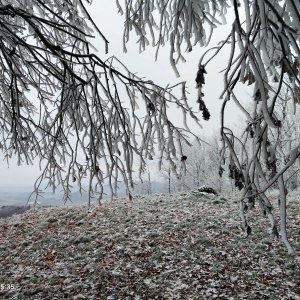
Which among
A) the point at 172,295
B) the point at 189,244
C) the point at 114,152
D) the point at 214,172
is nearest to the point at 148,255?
the point at 189,244

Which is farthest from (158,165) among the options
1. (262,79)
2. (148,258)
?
(148,258)

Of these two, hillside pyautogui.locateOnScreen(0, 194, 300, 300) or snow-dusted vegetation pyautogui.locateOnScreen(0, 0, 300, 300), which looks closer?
snow-dusted vegetation pyautogui.locateOnScreen(0, 0, 300, 300)

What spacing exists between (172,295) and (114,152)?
4255 millimetres

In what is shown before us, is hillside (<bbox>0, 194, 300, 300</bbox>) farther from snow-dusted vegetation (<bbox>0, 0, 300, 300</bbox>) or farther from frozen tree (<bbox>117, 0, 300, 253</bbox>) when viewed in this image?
frozen tree (<bbox>117, 0, 300, 253</bbox>)

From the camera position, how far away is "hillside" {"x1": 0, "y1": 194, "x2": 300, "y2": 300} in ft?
19.4

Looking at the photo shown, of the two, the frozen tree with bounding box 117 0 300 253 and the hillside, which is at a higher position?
the frozen tree with bounding box 117 0 300 253

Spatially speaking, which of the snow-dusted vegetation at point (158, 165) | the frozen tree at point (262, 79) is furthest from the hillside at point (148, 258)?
the frozen tree at point (262, 79)

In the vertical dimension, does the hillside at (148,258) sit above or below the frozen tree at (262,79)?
below

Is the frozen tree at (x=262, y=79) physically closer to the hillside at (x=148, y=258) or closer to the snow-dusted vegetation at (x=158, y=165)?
the snow-dusted vegetation at (x=158, y=165)

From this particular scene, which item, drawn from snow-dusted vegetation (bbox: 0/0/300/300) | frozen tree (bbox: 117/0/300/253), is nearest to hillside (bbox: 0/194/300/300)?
snow-dusted vegetation (bbox: 0/0/300/300)

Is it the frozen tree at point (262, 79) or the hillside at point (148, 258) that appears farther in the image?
the hillside at point (148, 258)

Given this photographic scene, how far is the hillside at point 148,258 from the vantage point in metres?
5.91

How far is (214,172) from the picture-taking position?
3638 cm

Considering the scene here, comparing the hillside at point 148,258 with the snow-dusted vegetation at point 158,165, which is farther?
the hillside at point 148,258
